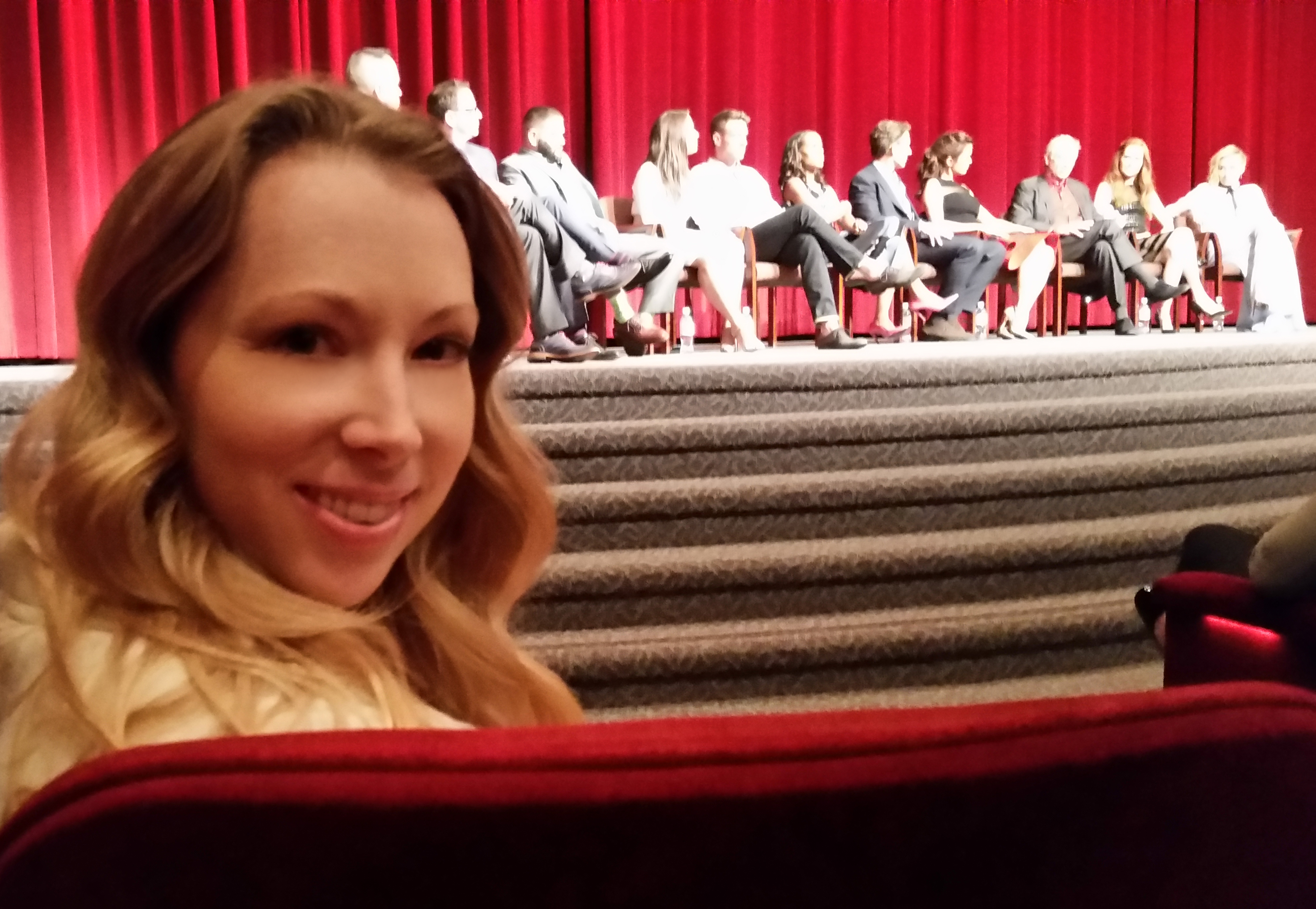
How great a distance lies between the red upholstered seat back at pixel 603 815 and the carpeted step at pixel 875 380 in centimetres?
242

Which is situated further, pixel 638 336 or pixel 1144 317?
pixel 1144 317

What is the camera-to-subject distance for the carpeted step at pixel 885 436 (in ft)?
9.39

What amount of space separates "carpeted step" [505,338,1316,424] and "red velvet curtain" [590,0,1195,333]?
3129 millimetres

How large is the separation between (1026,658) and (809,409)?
112cm

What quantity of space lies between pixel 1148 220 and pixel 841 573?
515 cm

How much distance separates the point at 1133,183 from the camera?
659 centimetres

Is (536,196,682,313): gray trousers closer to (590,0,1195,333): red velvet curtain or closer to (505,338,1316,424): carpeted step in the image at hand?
(505,338,1316,424): carpeted step

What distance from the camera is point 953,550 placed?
256cm

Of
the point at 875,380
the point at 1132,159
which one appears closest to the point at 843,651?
the point at 875,380

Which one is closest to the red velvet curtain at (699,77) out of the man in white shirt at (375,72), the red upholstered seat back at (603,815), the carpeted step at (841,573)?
the man in white shirt at (375,72)

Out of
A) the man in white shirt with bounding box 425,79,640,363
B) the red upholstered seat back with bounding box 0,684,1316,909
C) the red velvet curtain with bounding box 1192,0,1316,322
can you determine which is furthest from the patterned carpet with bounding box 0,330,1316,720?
the red velvet curtain with bounding box 1192,0,1316,322

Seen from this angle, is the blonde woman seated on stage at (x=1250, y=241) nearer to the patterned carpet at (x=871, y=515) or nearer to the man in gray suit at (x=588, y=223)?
the patterned carpet at (x=871, y=515)

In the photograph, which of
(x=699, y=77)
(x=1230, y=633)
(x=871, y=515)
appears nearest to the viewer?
(x=1230, y=633)

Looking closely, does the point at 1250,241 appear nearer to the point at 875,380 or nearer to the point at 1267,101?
the point at 1267,101
